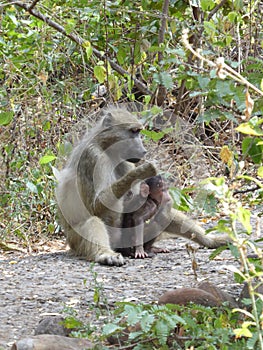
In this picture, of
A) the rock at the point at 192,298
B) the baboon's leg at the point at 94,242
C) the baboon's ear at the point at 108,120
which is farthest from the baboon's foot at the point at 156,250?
the rock at the point at 192,298

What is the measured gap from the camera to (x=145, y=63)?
7.09 m

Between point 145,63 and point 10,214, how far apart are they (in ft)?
6.93

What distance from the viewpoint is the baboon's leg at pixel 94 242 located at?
218 inches

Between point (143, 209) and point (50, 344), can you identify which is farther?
point (143, 209)

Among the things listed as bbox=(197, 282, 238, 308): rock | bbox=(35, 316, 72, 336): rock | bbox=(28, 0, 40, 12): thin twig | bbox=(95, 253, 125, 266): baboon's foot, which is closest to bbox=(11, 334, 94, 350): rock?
bbox=(35, 316, 72, 336): rock

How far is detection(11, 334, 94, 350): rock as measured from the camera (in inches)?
108

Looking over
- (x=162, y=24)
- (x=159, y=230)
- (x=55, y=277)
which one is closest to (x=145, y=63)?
(x=162, y=24)

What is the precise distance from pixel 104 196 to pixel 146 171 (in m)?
0.72

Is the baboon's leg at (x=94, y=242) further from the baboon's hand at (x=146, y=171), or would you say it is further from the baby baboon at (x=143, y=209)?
the baboon's hand at (x=146, y=171)

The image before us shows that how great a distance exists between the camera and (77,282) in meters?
4.77

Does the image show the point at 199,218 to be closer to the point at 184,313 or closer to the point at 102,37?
the point at 102,37

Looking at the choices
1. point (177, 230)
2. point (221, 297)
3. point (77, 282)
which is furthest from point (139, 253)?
point (221, 297)

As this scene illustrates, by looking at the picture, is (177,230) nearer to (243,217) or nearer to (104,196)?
(104,196)

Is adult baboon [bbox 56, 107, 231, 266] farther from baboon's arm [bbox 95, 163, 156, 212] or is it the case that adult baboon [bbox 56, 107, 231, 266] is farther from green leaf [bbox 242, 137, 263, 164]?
green leaf [bbox 242, 137, 263, 164]
